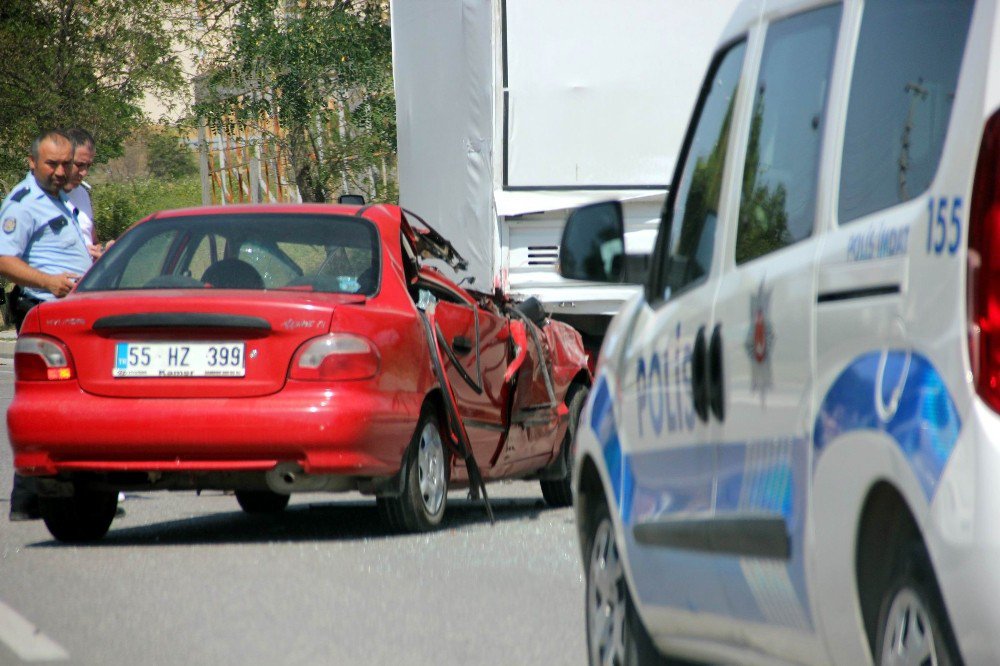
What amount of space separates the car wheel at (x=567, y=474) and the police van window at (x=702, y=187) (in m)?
5.97

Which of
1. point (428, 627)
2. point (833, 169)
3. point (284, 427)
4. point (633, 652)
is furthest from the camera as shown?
point (284, 427)

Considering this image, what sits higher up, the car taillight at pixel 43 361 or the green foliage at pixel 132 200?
the car taillight at pixel 43 361

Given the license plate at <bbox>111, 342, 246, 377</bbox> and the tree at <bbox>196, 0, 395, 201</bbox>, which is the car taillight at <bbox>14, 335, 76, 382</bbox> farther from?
the tree at <bbox>196, 0, 395, 201</bbox>

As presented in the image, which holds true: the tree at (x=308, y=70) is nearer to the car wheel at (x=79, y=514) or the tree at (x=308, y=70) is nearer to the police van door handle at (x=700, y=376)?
the car wheel at (x=79, y=514)

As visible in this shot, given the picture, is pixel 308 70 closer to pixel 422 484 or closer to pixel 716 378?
pixel 422 484

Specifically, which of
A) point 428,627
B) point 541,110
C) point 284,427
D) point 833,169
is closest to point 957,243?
point 833,169

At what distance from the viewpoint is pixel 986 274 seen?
112 inches

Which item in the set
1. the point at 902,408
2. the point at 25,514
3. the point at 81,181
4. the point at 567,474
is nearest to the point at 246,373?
the point at 25,514

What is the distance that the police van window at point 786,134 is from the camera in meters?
3.71

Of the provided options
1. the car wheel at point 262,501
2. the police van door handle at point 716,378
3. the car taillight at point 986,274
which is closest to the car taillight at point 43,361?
the car wheel at point 262,501

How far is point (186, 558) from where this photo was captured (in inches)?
319

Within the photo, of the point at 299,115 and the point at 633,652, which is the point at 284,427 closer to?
the point at 633,652

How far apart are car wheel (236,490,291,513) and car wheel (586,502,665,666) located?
5.21 m

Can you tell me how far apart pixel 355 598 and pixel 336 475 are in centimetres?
128
